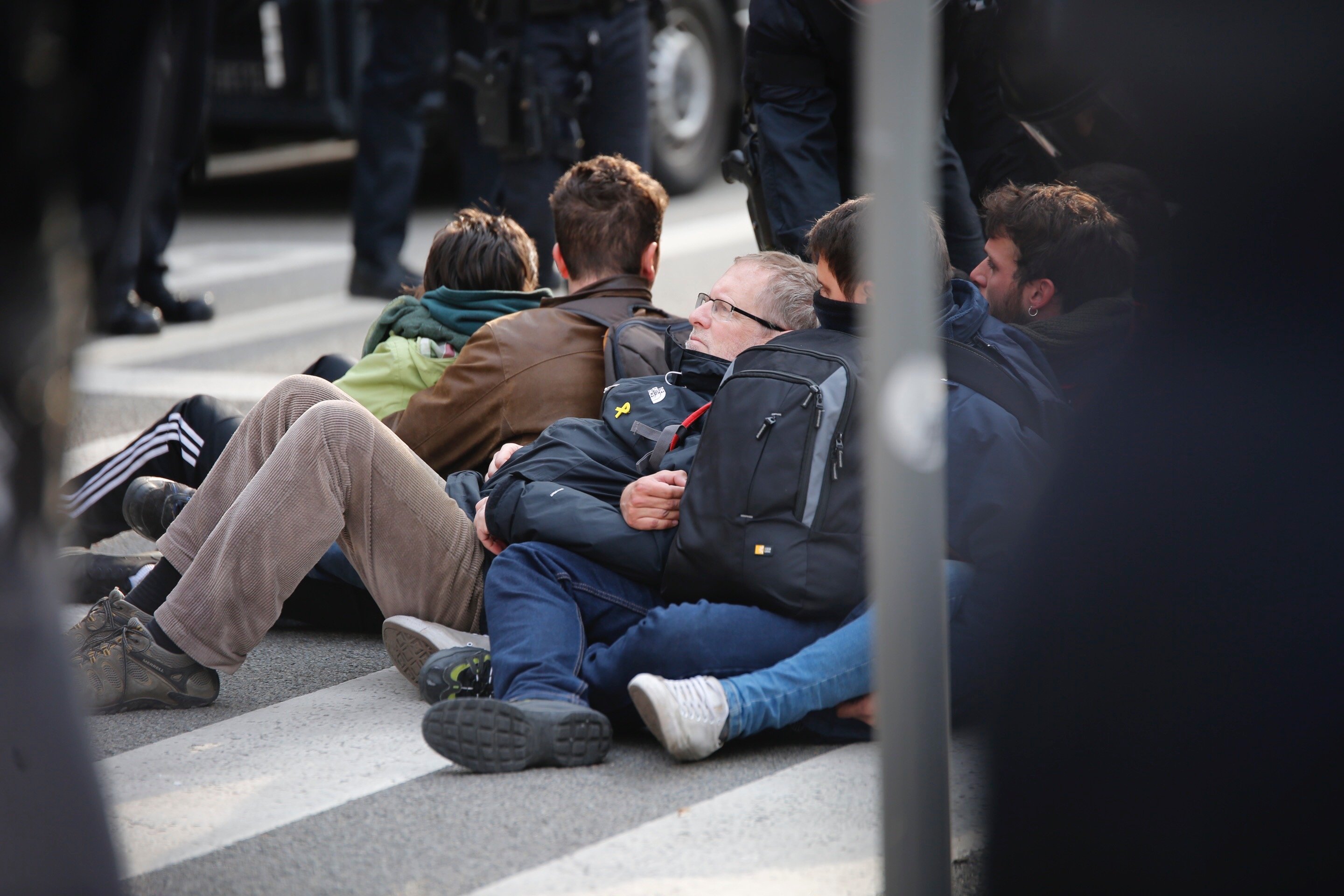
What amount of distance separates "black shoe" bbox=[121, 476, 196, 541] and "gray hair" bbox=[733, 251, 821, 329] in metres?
1.45

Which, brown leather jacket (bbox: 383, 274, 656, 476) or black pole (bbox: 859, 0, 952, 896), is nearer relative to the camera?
black pole (bbox: 859, 0, 952, 896)

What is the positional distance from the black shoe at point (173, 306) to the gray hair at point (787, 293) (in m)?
4.34

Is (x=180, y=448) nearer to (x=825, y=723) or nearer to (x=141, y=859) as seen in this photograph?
(x=141, y=859)

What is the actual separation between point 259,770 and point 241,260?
19.5 ft

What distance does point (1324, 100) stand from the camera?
1.66 meters

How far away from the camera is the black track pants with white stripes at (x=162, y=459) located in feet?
13.0

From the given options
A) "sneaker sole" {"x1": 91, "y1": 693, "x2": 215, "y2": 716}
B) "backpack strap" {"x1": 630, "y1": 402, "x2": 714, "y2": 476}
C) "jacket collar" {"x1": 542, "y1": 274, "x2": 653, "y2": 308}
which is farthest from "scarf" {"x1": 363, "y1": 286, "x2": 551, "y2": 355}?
"sneaker sole" {"x1": 91, "y1": 693, "x2": 215, "y2": 716}

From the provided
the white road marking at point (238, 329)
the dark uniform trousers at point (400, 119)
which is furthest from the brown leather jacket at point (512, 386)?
the dark uniform trousers at point (400, 119)

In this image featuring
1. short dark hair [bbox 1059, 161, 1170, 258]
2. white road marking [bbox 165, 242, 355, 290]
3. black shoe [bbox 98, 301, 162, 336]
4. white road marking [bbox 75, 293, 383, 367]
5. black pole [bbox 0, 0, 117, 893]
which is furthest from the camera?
white road marking [bbox 165, 242, 355, 290]

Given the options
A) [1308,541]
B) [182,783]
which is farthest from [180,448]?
[1308,541]

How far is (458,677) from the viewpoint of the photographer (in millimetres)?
2938

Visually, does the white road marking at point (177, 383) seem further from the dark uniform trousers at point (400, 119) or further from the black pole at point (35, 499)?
the black pole at point (35, 499)

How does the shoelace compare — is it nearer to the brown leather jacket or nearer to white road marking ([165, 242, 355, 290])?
the brown leather jacket

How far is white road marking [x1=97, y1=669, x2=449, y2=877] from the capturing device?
2529mm
